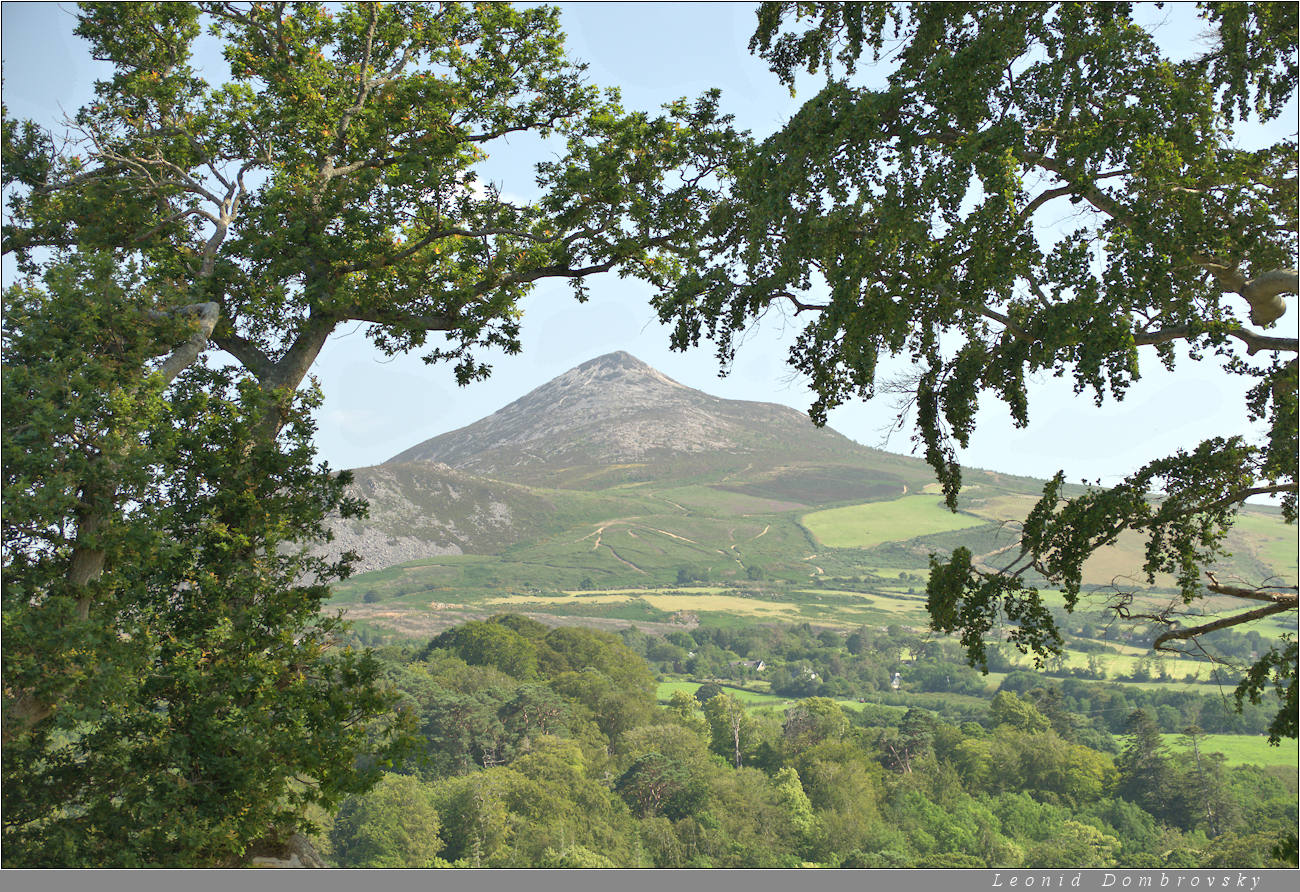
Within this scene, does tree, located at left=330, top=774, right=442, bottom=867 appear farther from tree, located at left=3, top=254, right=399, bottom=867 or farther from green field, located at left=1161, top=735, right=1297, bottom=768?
green field, located at left=1161, top=735, right=1297, bottom=768

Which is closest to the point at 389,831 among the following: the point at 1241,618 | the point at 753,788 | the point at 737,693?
the point at 753,788

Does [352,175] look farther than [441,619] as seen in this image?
No

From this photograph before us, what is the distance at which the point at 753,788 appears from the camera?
90.4 m

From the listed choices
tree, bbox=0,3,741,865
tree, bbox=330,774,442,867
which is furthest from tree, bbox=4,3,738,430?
tree, bbox=330,774,442,867

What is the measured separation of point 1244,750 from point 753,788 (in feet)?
187

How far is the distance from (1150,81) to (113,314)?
45.8ft

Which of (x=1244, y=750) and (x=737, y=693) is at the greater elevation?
(x=1244, y=750)

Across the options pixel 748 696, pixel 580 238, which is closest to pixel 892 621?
pixel 748 696

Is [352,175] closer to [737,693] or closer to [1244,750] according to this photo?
[1244,750]

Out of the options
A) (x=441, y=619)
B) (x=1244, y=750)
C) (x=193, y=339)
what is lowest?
(x=1244, y=750)

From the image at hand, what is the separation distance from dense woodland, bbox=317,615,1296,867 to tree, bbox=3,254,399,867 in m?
57.9

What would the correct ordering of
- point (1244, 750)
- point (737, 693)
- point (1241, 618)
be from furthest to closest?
point (737, 693) → point (1244, 750) → point (1241, 618)

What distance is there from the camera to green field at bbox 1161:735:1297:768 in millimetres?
104250

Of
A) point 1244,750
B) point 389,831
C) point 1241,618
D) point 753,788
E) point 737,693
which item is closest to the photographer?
point 1241,618
